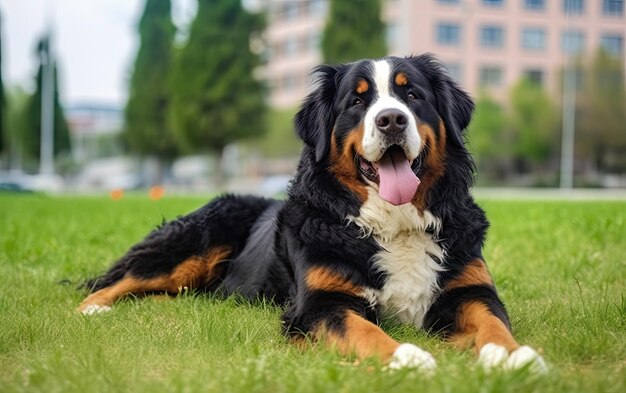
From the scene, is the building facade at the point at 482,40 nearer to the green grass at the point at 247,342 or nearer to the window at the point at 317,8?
the window at the point at 317,8

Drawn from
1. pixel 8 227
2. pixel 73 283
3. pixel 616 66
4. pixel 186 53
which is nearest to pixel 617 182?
pixel 616 66

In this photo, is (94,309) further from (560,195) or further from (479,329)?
(560,195)

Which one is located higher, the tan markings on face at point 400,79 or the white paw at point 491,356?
the tan markings on face at point 400,79

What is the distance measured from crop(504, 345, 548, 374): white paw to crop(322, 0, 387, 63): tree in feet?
122

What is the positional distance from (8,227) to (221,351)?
874cm

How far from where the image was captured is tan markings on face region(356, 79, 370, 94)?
441 centimetres

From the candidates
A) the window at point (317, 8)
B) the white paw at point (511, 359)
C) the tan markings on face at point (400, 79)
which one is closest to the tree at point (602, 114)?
the window at point (317, 8)

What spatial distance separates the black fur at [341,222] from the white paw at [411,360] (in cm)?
51

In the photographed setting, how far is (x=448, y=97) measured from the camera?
4.64 metres

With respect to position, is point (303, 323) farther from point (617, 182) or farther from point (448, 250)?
point (617, 182)

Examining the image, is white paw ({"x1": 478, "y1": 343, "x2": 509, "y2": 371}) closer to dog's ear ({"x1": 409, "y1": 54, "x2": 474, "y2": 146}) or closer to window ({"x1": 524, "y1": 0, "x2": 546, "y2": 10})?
dog's ear ({"x1": 409, "y1": 54, "x2": 474, "y2": 146})

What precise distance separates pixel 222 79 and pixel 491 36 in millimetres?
24293

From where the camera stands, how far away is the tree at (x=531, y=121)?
1868 inches

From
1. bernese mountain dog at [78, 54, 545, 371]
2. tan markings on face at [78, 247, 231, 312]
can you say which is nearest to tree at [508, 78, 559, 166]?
tan markings on face at [78, 247, 231, 312]
